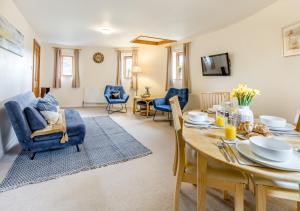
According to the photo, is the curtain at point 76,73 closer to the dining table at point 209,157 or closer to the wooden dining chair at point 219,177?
the dining table at point 209,157

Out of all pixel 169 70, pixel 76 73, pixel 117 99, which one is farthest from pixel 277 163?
pixel 76 73

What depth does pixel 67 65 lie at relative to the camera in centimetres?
689

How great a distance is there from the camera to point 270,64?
298cm

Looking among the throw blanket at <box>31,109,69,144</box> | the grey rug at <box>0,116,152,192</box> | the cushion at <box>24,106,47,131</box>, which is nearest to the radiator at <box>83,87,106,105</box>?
the grey rug at <box>0,116,152,192</box>

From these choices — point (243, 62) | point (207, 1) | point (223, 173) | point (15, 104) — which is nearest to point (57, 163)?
point (15, 104)

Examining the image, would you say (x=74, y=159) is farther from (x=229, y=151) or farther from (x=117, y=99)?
(x=117, y=99)

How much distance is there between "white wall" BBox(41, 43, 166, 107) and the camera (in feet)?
21.0

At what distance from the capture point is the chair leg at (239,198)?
121 cm

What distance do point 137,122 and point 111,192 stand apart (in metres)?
3.03

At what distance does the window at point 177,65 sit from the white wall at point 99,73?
414 millimetres

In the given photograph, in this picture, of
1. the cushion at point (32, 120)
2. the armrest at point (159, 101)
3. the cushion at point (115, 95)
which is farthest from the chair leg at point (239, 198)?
the cushion at point (115, 95)

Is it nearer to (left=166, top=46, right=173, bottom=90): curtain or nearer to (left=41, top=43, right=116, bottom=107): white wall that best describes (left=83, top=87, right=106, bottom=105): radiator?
(left=41, top=43, right=116, bottom=107): white wall

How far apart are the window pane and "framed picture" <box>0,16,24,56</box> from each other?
366 centimetres

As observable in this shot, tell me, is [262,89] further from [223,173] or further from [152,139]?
[223,173]
